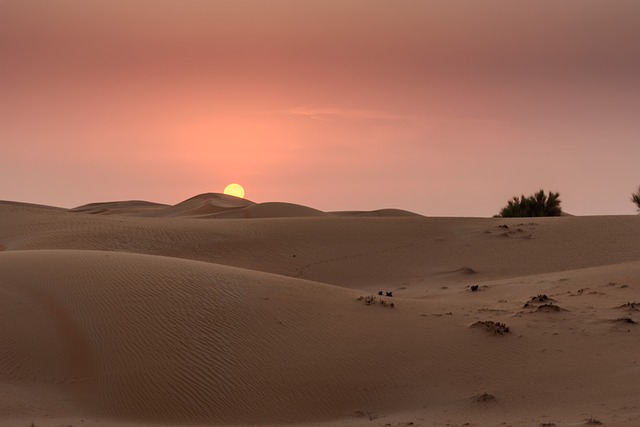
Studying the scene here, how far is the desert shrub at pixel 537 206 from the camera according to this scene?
1380 inches

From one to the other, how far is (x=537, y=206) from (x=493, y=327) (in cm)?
2499

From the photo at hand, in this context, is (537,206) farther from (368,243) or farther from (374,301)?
(374,301)

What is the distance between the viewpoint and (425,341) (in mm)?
11070

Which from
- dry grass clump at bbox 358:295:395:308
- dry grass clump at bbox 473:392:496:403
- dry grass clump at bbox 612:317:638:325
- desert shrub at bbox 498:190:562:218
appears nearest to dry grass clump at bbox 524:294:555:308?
dry grass clump at bbox 612:317:638:325

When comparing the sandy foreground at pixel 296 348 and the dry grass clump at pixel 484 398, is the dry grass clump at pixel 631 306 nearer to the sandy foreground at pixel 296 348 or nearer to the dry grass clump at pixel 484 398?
the sandy foreground at pixel 296 348

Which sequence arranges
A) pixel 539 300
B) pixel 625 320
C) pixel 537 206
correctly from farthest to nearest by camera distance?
pixel 537 206 → pixel 539 300 → pixel 625 320

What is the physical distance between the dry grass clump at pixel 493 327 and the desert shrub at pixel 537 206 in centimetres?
2419

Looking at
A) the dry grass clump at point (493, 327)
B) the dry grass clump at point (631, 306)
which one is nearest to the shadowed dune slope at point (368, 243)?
the dry grass clump at point (631, 306)

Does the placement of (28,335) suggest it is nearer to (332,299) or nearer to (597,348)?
(332,299)

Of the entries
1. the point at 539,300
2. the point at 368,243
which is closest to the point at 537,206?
the point at 368,243

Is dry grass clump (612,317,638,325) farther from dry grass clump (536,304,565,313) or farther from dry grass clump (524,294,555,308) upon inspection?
dry grass clump (524,294,555,308)

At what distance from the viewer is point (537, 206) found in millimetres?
35250

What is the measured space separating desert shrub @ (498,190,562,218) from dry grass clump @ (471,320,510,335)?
2419 centimetres

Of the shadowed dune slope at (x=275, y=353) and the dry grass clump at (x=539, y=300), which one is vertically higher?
the dry grass clump at (x=539, y=300)
